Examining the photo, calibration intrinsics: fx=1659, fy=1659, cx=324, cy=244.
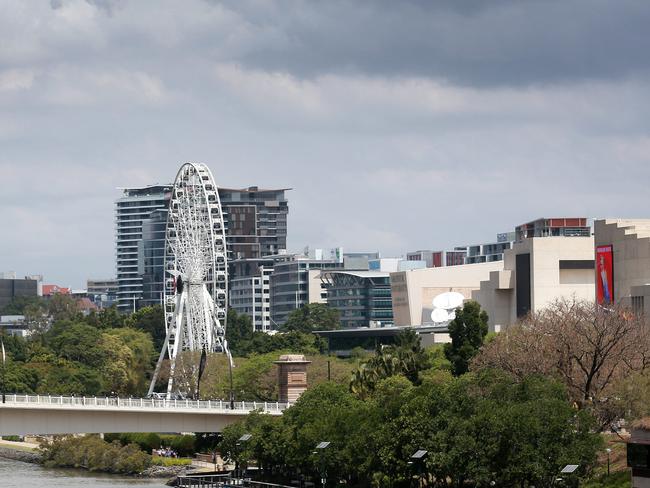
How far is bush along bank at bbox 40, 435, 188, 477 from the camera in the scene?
165m

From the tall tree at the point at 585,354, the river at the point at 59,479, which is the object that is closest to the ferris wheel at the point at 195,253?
the river at the point at 59,479

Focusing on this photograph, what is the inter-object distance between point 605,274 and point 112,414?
53.7m

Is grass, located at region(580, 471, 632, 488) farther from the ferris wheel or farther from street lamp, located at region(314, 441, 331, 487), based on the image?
the ferris wheel

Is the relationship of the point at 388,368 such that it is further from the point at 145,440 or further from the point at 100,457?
the point at 145,440

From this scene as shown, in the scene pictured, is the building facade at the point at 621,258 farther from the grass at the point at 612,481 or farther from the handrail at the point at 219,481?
the grass at the point at 612,481

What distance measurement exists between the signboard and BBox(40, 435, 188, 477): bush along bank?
44250 mm

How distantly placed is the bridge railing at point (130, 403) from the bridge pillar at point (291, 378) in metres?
4.41

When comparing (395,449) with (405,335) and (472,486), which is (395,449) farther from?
(405,335)

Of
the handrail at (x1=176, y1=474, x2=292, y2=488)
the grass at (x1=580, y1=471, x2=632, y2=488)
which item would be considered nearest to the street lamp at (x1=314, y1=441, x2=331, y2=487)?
the handrail at (x1=176, y1=474, x2=292, y2=488)

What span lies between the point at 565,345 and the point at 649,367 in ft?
19.8

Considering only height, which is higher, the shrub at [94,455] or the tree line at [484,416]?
the tree line at [484,416]

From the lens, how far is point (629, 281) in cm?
15925

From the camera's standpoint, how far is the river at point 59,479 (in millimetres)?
150500

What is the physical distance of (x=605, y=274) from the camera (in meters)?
164
